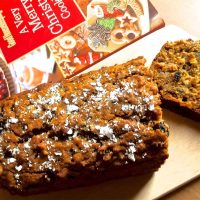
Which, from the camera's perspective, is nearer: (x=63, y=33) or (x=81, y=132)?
(x=81, y=132)

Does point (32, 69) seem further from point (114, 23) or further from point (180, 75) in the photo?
point (180, 75)

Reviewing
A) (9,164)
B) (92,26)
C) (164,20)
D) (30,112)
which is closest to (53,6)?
(92,26)

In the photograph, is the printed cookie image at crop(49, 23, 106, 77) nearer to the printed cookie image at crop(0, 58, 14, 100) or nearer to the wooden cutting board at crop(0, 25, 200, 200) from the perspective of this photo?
the printed cookie image at crop(0, 58, 14, 100)

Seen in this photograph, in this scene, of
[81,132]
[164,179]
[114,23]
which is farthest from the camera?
[114,23]

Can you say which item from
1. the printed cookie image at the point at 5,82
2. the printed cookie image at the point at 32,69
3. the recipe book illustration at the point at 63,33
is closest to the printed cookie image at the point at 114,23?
the recipe book illustration at the point at 63,33

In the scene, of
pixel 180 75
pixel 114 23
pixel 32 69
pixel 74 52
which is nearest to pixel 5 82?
pixel 32 69

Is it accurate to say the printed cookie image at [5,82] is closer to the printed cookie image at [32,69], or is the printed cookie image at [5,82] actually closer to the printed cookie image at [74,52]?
the printed cookie image at [32,69]
